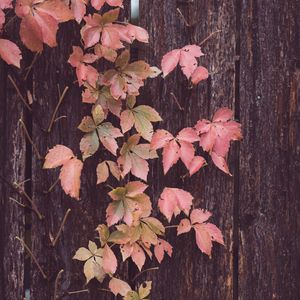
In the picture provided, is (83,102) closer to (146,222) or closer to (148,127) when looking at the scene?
(148,127)

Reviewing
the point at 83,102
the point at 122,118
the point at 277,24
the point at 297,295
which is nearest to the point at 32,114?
the point at 83,102

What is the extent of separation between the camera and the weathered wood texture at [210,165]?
1.86m

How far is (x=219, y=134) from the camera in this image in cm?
187

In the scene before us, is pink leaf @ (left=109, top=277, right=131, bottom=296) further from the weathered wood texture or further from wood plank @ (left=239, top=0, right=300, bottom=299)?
wood plank @ (left=239, top=0, right=300, bottom=299)

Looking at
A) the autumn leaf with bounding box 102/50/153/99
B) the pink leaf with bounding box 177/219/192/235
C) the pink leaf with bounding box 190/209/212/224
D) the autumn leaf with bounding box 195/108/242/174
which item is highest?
the autumn leaf with bounding box 102/50/153/99

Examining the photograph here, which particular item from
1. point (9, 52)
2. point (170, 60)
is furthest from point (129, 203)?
point (9, 52)

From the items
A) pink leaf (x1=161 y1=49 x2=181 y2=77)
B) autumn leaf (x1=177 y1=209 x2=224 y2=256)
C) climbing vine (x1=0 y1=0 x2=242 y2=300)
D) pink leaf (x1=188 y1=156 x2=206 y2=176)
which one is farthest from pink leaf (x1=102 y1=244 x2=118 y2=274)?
pink leaf (x1=161 y1=49 x2=181 y2=77)

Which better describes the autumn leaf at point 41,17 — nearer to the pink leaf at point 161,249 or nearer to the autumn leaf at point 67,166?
the autumn leaf at point 67,166

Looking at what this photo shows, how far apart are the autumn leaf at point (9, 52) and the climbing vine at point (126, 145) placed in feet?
0.64

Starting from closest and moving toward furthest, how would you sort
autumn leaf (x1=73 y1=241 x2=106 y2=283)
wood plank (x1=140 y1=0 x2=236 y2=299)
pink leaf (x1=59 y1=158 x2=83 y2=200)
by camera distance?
pink leaf (x1=59 y1=158 x2=83 y2=200) → autumn leaf (x1=73 y1=241 x2=106 y2=283) → wood plank (x1=140 y1=0 x2=236 y2=299)

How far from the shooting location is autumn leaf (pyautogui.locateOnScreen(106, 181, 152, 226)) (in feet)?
→ 5.91

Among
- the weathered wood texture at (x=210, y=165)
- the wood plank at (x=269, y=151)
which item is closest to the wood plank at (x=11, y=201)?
the weathered wood texture at (x=210, y=165)

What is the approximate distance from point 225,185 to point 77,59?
646 millimetres

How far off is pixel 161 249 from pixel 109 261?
0.19 metres
